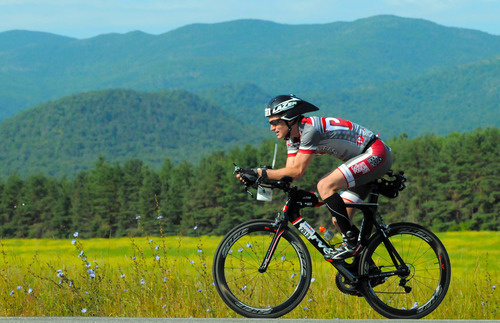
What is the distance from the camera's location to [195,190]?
3942 inches

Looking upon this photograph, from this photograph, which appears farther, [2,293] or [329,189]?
[2,293]

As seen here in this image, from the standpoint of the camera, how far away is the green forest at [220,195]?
271ft

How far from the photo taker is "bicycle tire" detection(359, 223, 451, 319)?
5828 mm

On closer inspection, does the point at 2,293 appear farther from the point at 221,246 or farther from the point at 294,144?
the point at 294,144

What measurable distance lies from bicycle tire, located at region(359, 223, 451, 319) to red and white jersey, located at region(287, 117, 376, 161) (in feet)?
2.90

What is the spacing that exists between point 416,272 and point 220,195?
299 ft

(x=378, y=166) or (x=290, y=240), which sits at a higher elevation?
(x=378, y=166)

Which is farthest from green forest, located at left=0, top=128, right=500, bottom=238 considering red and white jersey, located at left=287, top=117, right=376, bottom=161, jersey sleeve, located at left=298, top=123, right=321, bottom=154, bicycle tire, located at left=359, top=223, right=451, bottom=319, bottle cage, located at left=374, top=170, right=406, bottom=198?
jersey sleeve, located at left=298, top=123, right=321, bottom=154

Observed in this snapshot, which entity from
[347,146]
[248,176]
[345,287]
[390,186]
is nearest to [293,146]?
[347,146]

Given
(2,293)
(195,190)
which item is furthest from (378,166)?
(195,190)

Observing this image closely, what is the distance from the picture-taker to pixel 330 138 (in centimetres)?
564

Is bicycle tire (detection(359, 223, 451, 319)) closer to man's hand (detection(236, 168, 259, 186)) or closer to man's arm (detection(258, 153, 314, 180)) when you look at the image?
man's arm (detection(258, 153, 314, 180))

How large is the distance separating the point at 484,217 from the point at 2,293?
267ft

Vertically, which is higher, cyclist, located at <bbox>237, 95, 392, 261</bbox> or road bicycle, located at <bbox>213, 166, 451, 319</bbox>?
cyclist, located at <bbox>237, 95, 392, 261</bbox>
